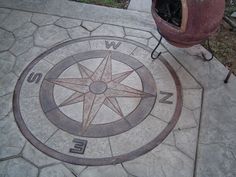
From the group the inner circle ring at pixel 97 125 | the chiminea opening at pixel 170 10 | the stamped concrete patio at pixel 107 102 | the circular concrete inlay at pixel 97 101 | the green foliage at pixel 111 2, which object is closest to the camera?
the stamped concrete patio at pixel 107 102

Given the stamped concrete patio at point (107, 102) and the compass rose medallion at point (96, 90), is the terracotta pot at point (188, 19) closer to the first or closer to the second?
the stamped concrete patio at point (107, 102)

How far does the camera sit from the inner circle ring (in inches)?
126

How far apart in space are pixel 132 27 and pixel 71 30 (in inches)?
32.4

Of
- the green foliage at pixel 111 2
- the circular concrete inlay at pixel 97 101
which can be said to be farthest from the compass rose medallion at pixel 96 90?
the green foliage at pixel 111 2

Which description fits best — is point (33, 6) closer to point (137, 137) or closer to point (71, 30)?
point (71, 30)

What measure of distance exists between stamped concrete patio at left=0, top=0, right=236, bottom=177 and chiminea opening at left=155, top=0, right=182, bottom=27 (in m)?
0.53

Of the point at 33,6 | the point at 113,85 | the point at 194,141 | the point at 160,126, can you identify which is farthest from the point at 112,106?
the point at 33,6

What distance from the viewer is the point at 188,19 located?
3201 millimetres

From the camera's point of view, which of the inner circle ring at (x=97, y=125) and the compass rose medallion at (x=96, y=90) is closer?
the inner circle ring at (x=97, y=125)

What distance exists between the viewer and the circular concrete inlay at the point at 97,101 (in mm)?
3090

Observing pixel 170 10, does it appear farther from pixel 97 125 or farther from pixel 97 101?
pixel 97 125

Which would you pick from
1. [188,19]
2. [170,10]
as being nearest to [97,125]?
[188,19]

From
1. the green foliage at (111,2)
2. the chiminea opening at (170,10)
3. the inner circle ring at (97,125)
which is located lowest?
the inner circle ring at (97,125)

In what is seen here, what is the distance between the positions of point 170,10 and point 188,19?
1.73 ft
